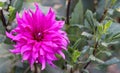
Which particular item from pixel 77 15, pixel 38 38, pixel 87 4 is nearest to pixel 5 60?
pixel 38 38

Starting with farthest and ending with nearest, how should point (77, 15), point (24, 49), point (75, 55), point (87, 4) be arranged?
point (87, 4) → point (77, 15) → point (75, 55) → point (24, 49)

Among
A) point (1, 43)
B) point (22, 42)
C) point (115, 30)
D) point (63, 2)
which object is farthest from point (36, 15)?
point (63, 2)

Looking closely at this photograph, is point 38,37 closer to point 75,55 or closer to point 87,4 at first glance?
point 75,55

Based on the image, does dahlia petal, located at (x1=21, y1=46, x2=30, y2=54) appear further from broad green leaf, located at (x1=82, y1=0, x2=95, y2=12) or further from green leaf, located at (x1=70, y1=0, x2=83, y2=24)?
broad green leaf, located at (x1=82, y1=0, x2=95, y2=12)

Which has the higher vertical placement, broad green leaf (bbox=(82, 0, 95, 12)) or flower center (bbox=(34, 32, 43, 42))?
flower center (bbox=(34, 32, 43, 42))

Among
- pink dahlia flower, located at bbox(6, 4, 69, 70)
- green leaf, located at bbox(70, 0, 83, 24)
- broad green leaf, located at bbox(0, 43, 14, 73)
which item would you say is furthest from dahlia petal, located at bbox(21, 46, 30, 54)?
green leaf, located at bbox(70, 0, 83, 24)

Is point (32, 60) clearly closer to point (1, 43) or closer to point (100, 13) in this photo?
point (1, 43)

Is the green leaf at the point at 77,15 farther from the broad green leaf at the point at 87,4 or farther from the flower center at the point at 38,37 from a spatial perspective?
the flower center at the point at 38,37
